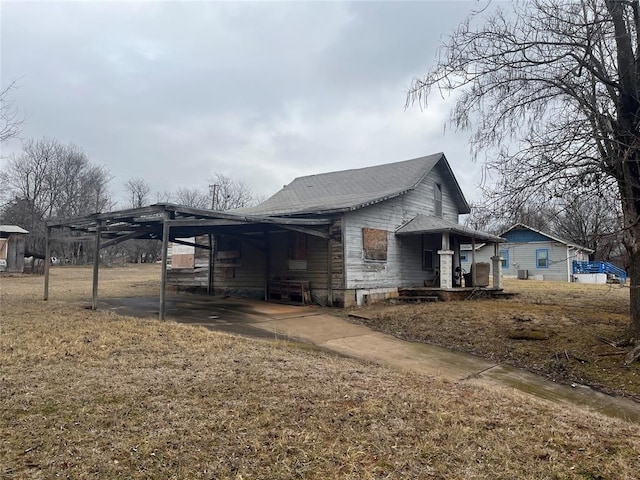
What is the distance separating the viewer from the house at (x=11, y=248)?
88.3 ft

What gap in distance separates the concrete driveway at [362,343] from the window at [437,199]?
808 centimetres

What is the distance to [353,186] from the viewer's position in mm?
17797

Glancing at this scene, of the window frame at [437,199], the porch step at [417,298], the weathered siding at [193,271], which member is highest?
the window frame at [437,199]

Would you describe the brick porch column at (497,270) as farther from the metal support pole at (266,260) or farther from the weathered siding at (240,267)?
the weathered siding at (240,267)

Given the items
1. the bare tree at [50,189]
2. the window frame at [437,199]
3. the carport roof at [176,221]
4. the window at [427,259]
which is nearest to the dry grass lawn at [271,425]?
the carport roof at [176,221]

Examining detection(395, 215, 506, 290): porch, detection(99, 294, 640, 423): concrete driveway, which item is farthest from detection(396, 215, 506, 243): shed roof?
detection(99, 294, 640, 423): concrete driveway

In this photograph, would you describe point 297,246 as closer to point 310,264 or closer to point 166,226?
point 310,264

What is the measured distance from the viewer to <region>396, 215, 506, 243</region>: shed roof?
14.2 metres

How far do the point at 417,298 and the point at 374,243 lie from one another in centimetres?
251

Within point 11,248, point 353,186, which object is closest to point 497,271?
point 353,186

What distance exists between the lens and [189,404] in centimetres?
379

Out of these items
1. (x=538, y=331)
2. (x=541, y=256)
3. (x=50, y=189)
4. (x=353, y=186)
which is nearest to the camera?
(x=538, y=331)

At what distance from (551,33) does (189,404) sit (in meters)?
7.00

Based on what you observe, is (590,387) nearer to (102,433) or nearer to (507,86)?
(507,86)
